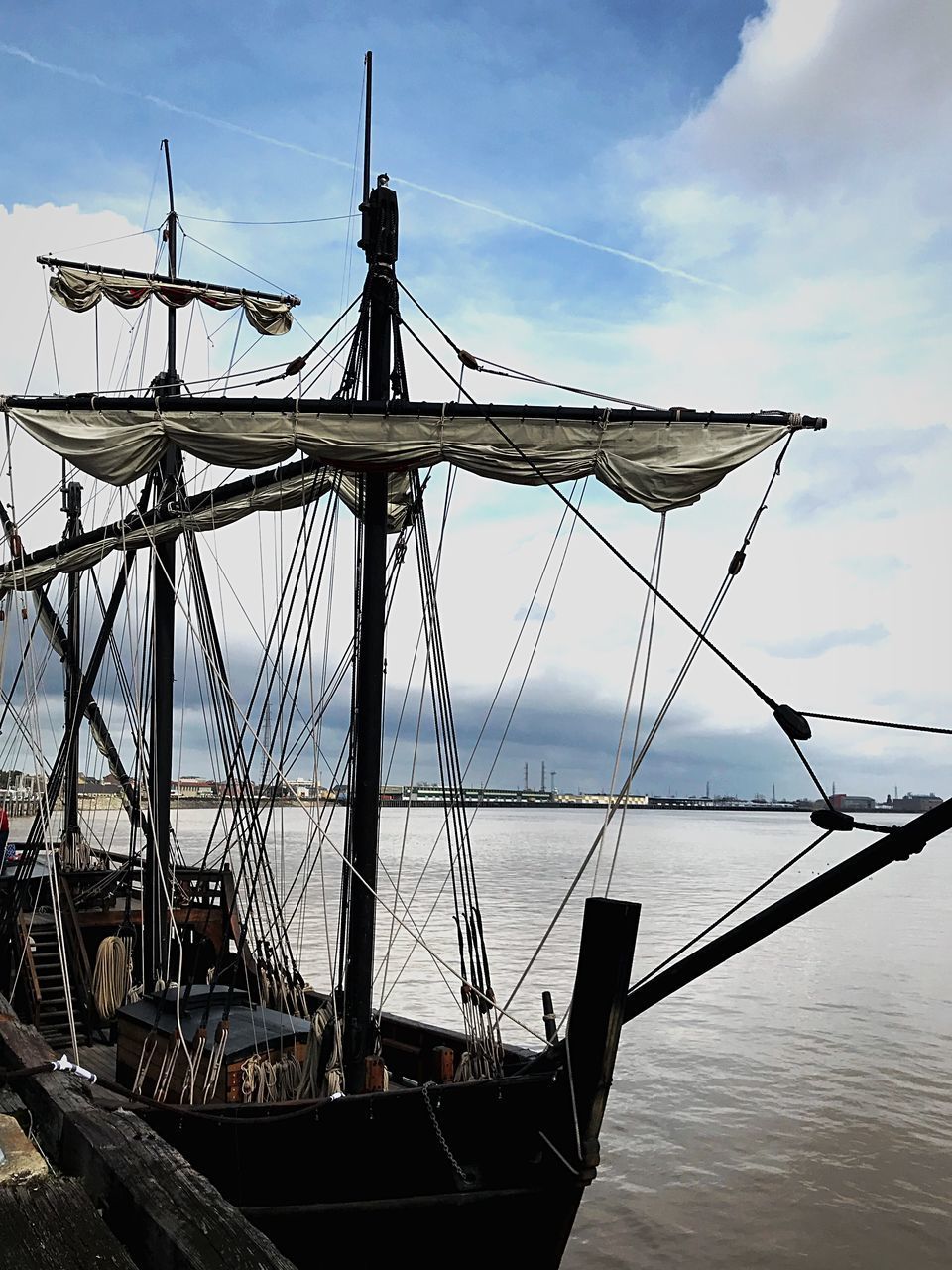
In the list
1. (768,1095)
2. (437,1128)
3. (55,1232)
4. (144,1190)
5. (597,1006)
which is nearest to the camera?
(55,1232)

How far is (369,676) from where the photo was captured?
9.47m

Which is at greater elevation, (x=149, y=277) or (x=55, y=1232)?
(x=149, y=277)

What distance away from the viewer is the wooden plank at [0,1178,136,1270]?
11.8 feet

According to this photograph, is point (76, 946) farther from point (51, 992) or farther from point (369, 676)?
point (369, 676)

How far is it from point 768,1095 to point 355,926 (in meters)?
8.94

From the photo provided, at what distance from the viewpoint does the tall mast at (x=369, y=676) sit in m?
8.77

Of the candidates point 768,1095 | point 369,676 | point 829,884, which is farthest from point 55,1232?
point 768,1095

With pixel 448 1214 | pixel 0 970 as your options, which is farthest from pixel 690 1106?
pixel 0 970

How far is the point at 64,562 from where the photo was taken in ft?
53.3

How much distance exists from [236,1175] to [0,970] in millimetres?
7733

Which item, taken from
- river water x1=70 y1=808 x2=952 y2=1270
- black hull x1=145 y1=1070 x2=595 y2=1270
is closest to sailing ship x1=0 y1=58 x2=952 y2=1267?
black hull x1=145 y1=1070 x2=595 y2=1270

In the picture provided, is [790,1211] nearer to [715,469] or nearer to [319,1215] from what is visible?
[319,1215]

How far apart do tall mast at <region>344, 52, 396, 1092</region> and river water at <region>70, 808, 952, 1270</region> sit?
0.89m

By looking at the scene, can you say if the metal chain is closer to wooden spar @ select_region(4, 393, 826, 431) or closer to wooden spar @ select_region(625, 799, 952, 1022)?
wooden spar @ select_region(625, 799, 952, 1022)
